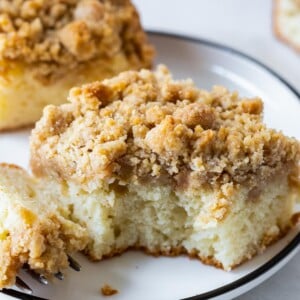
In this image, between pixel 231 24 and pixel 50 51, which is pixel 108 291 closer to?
pixel 50 51

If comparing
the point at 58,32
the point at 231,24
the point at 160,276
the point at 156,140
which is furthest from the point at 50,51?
the point at 231,24

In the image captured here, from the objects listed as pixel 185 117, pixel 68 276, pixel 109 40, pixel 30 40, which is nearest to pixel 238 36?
pixel 109 40

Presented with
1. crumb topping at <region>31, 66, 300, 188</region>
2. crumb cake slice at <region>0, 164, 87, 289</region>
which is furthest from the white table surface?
crumb cake slice at <region>0, 164, 87, 289</region>

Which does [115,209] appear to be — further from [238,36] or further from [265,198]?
[238,36]

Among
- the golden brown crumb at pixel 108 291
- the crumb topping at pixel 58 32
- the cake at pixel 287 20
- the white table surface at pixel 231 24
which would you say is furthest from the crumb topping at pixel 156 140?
the cake at pixel 287 20

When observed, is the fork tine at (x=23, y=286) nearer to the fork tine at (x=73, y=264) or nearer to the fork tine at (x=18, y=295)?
the fork tine at (x=18, y=295)

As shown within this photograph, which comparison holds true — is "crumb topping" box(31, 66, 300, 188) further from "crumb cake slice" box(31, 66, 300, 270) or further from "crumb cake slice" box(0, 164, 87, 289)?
"crumb cake slice" box(0, 164, 87, 289)
